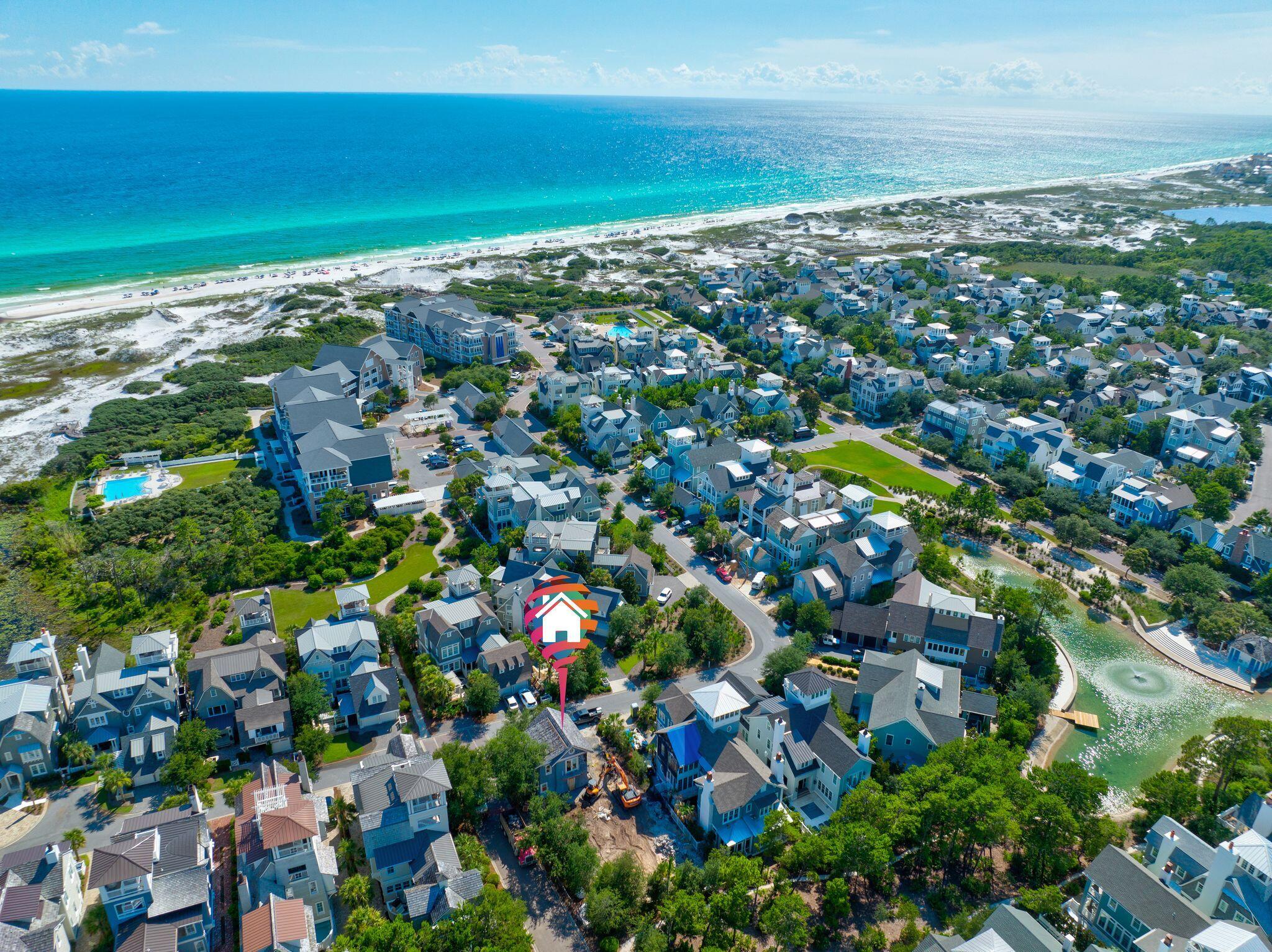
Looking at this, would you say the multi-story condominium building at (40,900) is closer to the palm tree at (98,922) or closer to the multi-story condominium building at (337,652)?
the palm tree at (98,922)

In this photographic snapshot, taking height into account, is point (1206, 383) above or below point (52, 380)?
above

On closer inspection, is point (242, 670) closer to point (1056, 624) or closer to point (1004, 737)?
point (1004, 737)

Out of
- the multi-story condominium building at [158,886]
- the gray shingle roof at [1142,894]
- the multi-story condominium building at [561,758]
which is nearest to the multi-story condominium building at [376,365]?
the multi-story condominium building at [561,758]

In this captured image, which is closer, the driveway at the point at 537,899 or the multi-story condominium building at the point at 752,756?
the driveway at the point at 537,899

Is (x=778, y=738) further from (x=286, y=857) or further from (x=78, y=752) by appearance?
(x=78, y=752)

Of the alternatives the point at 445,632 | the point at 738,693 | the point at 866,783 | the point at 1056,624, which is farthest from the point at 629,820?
the point at 1056,624

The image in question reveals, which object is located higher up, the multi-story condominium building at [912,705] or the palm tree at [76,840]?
the multi-story condominium building at [912,705]

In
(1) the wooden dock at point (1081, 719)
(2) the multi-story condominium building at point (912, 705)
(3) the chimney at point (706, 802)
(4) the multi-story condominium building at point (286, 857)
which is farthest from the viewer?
(1) the wooden dock at point (1081, 719)

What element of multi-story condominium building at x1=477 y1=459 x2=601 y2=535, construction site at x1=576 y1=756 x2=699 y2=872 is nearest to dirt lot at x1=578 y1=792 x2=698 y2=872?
construction site at x1=576 y1=756 x2=699 y2=872
